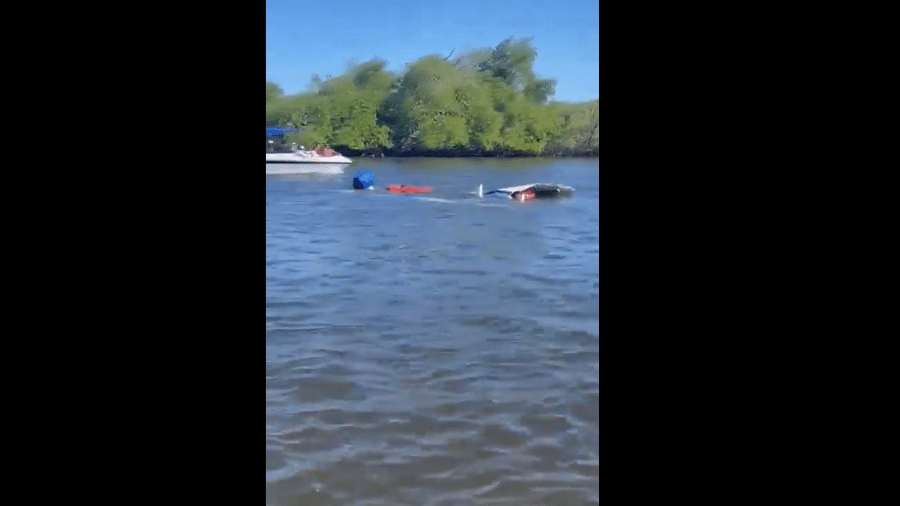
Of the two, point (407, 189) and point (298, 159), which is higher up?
point (298, 159)

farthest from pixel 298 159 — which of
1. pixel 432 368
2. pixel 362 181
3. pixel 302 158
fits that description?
pixel 432 368

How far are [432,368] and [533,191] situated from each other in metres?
9.15

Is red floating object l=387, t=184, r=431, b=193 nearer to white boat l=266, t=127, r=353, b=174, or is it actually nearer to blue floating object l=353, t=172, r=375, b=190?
blue floating object l=353, t=172, r=375, b=190

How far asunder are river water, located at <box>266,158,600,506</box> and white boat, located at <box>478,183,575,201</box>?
Answer: 398 centimetres

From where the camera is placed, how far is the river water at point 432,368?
251cm

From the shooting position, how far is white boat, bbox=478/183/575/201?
12461 millimetres

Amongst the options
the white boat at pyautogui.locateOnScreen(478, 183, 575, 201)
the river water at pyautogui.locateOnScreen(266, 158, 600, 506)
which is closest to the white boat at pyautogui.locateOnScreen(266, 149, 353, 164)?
the white boat at pyautogui.locateOnScreen(478, 183, 575, 201)

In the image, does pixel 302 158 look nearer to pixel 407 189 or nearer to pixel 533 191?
pixel 407 189

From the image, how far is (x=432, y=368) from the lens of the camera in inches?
146

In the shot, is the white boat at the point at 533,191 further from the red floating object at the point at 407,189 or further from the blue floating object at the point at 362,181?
the blue floating object at the point at 362,181

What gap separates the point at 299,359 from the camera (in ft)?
12.5

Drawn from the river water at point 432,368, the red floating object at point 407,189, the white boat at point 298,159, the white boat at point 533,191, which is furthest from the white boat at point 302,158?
the river water at point 432,368
